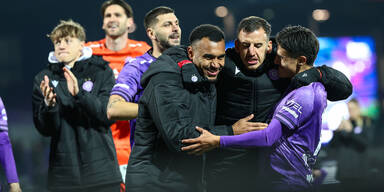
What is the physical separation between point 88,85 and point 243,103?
5.32ft

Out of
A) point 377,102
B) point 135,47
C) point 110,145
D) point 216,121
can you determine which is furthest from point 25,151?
point 377,102

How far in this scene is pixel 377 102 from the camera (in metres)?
21.1

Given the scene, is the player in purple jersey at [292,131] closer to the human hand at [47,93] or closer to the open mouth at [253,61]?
the open mouth at [253,61]

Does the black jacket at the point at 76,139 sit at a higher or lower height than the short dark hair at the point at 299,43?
lower

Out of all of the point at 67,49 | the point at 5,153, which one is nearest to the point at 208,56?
the point at 5,153

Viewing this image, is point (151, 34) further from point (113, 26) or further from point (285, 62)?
point (285, 62)

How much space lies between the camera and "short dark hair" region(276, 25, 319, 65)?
11.7 ft

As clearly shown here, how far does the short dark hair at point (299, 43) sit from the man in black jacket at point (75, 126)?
1.79m

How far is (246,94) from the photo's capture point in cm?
379

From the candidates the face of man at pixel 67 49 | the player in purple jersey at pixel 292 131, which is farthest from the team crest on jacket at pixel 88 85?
the player in purple jersey at pixel 292 131

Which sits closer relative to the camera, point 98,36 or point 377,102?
point 377,102

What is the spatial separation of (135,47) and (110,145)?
1625mm

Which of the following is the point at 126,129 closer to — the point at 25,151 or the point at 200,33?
the point at 200,33

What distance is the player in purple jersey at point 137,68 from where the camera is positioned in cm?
405
